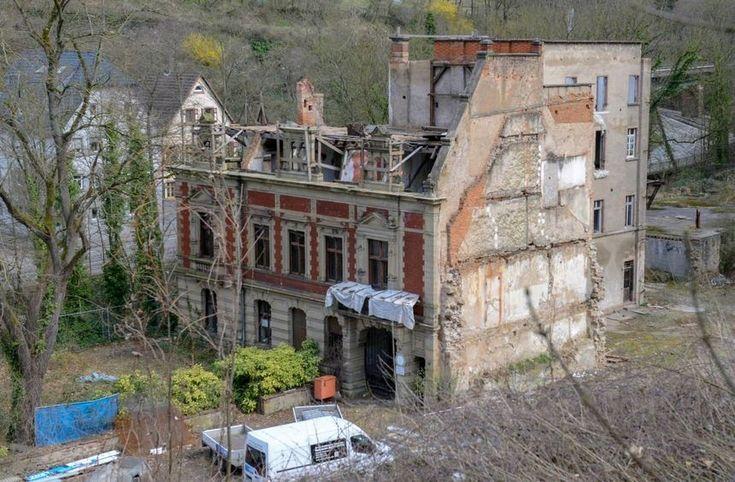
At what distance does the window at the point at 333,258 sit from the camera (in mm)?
29188

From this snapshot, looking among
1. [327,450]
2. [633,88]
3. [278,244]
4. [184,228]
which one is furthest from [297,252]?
[633,88]

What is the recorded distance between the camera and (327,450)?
2102 cm

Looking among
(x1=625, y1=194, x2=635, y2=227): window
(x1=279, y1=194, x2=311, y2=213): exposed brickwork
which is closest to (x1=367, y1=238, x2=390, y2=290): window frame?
(x1=279, y1=194, x2=311, y2=213): exposed brickwork

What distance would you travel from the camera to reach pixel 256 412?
91.0ft

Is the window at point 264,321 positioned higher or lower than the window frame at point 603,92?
lower

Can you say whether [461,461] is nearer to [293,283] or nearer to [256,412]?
[256,412]

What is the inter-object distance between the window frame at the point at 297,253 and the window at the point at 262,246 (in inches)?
35.6

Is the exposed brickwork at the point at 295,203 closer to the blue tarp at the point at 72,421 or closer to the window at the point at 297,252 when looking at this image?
the window at the point at 297,252

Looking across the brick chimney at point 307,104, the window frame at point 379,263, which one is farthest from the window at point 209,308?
the window frame at point 379,263

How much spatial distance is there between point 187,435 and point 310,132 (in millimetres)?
9191

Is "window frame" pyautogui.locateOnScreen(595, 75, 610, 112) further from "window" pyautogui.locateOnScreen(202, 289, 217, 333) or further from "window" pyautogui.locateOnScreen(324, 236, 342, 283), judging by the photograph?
"window" pyautogui.locateOnScreen(202, 289, 217, 333)

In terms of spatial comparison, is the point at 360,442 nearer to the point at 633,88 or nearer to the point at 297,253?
the point at 297,253

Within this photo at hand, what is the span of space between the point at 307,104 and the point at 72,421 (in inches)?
494

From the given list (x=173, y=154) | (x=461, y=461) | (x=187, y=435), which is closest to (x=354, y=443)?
(x=187, y=435)
